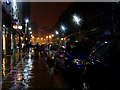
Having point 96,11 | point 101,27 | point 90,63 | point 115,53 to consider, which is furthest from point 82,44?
point 96,11

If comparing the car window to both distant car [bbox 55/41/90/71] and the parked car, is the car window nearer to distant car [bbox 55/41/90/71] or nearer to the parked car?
the parked car

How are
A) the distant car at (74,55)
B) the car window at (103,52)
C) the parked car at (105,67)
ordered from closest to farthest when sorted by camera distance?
the parked car at (105,67) < the car window at (103,52) < the distant car at (74,55)

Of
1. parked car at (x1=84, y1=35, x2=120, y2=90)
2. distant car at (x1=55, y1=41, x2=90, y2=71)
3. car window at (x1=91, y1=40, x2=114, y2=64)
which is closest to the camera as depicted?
parked car at (x1=84, y1=35, x2=120, y2=90)

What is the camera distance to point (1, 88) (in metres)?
11.5

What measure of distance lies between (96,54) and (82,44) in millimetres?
9470

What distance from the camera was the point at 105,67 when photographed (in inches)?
221

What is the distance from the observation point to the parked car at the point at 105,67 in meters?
5.16

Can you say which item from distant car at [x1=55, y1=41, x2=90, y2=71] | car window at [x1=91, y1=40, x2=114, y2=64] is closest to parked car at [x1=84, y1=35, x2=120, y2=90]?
car window at [x1=91, y1=40, x2=114, y2=64]

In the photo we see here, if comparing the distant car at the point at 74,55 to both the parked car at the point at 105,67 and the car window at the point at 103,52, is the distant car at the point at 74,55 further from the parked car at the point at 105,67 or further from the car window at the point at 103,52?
the parked car at the point at 105,67

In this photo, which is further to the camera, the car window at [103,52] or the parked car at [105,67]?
the car window at [103,52]

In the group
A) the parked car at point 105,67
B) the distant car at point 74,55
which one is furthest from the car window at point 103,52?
the distant car at point 74,55

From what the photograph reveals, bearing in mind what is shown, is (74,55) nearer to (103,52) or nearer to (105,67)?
(103,52)

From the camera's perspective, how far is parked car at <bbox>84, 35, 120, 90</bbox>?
516cm

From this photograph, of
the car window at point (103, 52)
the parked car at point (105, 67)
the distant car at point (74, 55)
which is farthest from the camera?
the distant car at point (74, 55)
